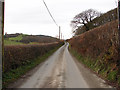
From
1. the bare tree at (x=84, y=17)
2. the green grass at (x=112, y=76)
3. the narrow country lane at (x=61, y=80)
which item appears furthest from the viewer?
the bare tree at (x=84, y=17)

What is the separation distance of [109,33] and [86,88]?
12.9 ft

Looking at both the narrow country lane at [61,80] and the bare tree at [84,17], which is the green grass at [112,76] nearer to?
the narrow country lane at [61,80]

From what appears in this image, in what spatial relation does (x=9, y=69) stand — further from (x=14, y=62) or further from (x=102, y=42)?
(x=102, y=42)

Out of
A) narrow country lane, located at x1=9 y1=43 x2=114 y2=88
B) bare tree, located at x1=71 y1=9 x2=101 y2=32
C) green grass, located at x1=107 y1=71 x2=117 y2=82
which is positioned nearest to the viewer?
narrow country lane, located at x1=9 y1=43 x2=114 y2=88

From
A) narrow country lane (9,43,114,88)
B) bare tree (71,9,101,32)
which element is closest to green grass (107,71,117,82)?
narrow country lane (9,43,114,88)

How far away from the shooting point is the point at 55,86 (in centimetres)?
498

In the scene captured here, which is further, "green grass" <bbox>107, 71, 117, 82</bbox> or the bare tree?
the bare tree

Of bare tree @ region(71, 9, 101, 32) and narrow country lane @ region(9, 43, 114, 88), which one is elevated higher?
bare tree @ region(71, 9, 101, 32)

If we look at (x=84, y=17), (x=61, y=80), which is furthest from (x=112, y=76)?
(x=84, y=17)

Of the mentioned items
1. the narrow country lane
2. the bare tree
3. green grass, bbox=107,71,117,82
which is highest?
the bare tree

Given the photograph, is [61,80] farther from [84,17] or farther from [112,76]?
[84,17]

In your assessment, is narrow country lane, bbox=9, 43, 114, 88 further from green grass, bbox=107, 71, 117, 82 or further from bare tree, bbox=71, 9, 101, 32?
bare tree, bbox=71, 9, 101, 32

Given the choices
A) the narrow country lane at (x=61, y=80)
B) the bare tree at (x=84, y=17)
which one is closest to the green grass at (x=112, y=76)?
the narrow country lane at (x=61, y=80)

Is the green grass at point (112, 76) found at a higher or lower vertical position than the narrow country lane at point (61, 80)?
higher
